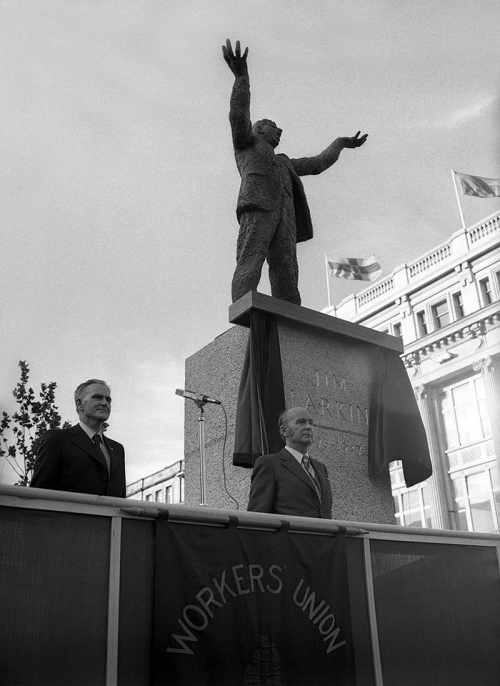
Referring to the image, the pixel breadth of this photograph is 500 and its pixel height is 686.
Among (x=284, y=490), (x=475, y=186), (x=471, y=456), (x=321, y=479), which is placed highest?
(x=475, y=186)

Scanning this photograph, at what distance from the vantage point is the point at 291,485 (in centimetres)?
462

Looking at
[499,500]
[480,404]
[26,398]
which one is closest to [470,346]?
[480,404]

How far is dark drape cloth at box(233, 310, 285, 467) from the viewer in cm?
612

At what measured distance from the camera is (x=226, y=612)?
10.7 ft

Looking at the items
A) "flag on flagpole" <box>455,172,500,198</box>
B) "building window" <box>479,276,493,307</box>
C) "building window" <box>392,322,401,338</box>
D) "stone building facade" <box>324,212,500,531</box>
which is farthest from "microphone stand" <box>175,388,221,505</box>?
"building window" <box>392,322,401,338</box>

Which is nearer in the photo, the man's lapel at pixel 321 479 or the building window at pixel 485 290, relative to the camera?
the man's lapel at pixel 321 479

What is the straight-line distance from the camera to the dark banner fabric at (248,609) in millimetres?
3105

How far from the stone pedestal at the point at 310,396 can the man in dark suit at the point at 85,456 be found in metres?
1.90

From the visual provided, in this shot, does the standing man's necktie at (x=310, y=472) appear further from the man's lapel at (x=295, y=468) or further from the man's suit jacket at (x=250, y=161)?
the man's suit jacket at (x=250, y=161)

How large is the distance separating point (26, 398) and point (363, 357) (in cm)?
1096

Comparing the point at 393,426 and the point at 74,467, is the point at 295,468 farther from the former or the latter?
the point at 393,426

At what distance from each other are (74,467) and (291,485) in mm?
1358

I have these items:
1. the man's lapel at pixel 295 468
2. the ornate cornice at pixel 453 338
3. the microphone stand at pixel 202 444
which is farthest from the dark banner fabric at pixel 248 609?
the ornate cornice at pixel 453 338

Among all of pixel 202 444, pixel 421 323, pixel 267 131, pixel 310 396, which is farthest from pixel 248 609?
pixel 421 323
